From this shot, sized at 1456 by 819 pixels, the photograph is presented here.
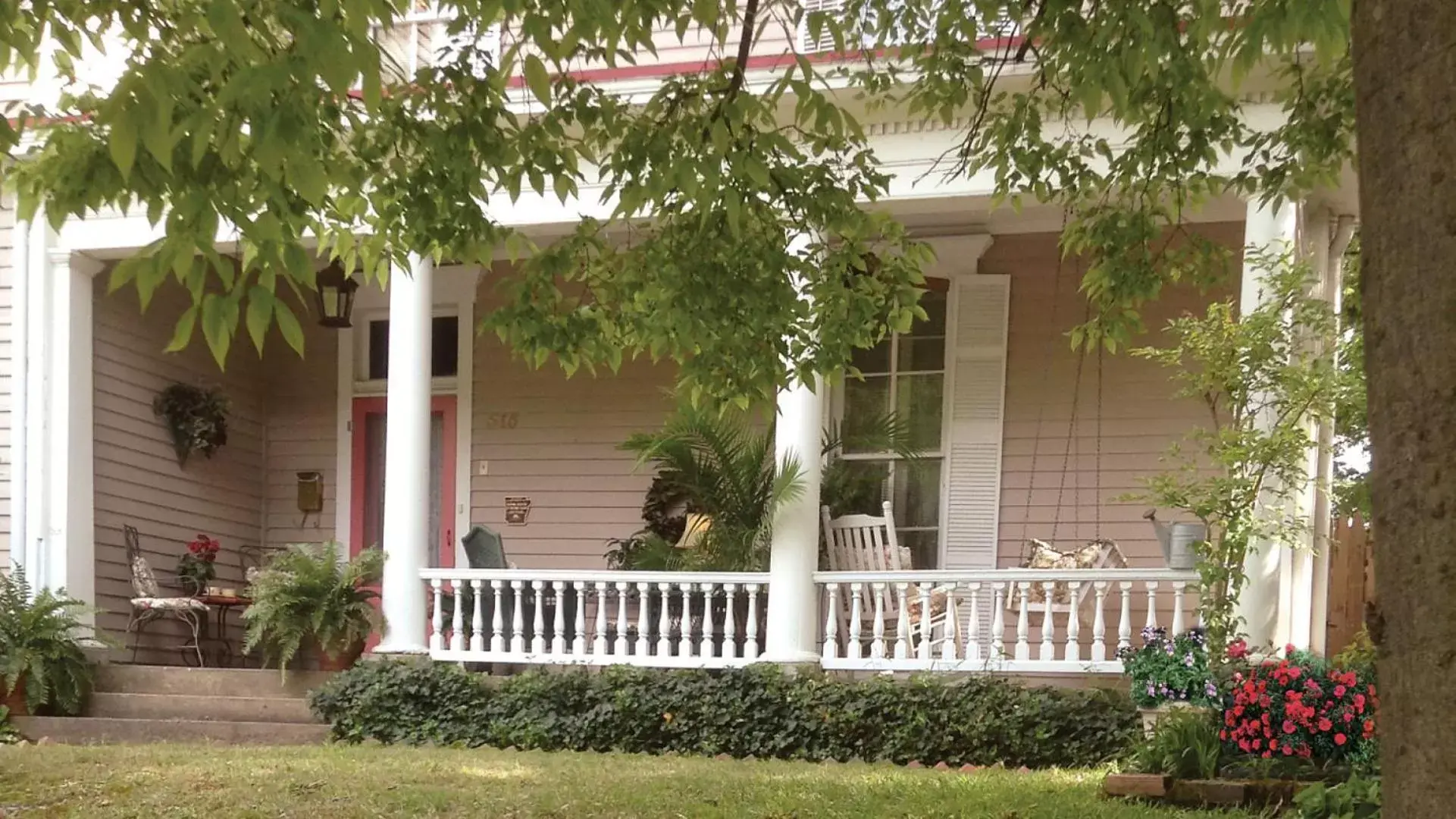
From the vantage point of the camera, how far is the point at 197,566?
9.38 m

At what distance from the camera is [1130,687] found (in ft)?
22.8

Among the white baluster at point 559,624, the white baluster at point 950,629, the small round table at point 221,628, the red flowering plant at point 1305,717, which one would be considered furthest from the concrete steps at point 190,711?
the red flowering plant at point 1305,717

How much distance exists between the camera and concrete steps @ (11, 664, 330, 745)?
7383mm

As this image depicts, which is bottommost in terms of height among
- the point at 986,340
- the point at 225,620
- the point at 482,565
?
the point at 225,620

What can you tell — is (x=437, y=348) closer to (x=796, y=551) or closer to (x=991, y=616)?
(x=796, y=551)

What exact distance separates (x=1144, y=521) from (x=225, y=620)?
6.90 m

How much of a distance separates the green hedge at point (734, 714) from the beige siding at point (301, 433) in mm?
2923

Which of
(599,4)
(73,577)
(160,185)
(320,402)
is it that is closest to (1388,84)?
(599,4)

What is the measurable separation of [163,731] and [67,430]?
2.36m

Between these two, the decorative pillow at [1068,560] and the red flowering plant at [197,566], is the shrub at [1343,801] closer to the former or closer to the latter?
the decorative pillow at [1068,560]

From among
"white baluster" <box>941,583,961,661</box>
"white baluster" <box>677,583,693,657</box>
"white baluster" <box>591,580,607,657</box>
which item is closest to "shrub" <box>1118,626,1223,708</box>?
"white baluster" <box>941,583,961,661</box>

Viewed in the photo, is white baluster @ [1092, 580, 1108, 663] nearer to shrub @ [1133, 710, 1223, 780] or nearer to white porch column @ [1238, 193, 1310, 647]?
white porch column @ [1238, 193, 1310, 647]

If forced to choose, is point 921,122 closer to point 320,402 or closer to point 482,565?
point 482,565

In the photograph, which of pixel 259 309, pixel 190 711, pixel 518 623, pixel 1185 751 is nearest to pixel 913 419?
pixel 518 623
